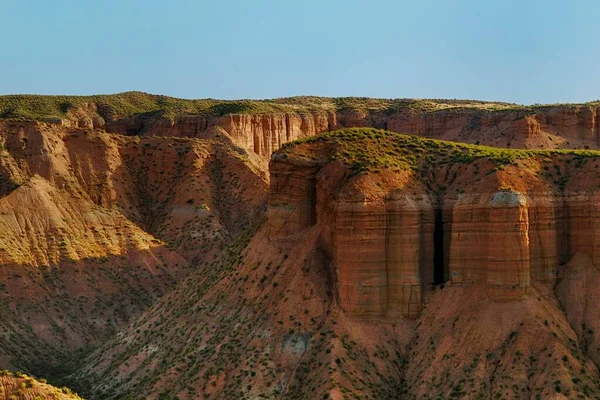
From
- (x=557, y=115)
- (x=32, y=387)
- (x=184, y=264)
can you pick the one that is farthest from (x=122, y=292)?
(x=557, y=115)

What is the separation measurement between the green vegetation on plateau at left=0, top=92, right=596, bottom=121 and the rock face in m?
1.99

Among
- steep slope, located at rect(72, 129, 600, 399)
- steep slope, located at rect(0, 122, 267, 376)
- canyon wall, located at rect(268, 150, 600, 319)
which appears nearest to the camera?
steep slope, located at rect(72, 129, 600, 399)

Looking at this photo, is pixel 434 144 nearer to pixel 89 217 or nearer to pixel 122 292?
pixel 122 292

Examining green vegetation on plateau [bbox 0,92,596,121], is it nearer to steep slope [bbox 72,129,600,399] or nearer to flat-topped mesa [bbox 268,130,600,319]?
steep slope [bbox 72,129,600,399]

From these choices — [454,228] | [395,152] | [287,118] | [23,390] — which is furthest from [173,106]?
[23,390]

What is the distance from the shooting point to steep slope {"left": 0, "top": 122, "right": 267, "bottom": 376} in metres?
86.4

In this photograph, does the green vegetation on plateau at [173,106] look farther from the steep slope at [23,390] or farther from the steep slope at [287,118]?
the steep slope at [23,390]

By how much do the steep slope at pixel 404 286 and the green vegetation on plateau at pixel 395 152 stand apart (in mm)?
119

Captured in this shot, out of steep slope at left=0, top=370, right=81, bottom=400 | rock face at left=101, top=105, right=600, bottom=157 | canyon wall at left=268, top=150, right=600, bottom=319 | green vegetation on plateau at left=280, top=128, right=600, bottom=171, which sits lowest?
steep slope at left=0, top=370, right=81, bottom=400

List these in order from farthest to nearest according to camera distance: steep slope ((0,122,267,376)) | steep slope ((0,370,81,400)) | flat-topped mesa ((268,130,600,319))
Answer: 1. steep slope ((0,122,267,376))
2. flat-topped mesa ((268,130,600,319))
3. steep slope ((0,370,81,400))

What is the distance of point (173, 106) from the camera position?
136 meters

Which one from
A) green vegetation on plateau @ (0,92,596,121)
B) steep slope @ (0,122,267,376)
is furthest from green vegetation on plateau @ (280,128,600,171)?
green vegetation on plateau @ (0,92,596,121)

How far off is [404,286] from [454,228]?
13.6ft

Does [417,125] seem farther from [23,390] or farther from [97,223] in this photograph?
[23,390]
